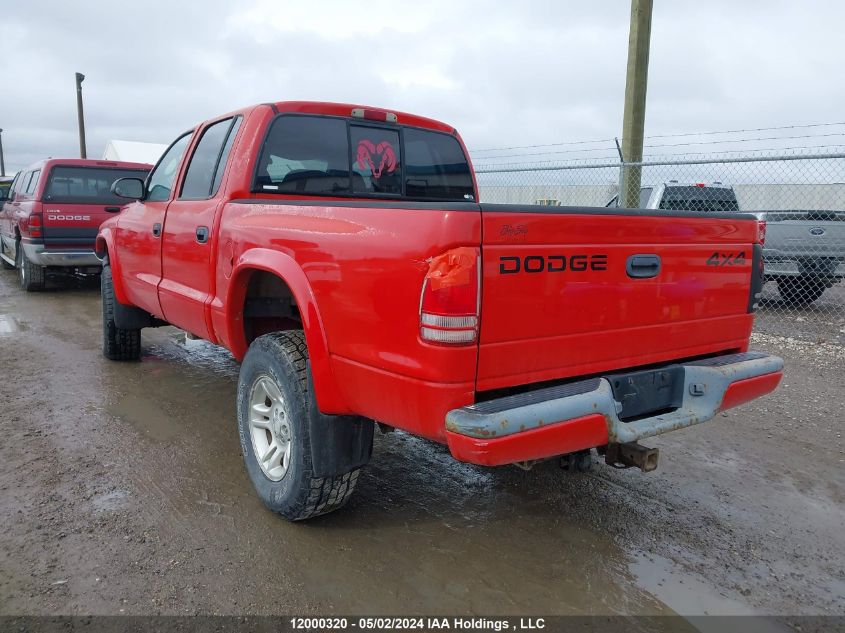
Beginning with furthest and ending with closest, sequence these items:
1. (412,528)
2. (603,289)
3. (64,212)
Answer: (64,212)
(412,528)
(603,289)

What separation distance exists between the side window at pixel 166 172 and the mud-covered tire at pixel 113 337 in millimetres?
1072

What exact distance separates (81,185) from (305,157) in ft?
24.2

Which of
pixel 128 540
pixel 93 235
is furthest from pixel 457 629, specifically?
pixel 93 235

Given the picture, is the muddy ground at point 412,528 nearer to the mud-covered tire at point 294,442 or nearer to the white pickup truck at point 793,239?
the mud-covered tire at point 294,442

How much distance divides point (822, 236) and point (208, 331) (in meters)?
8.13

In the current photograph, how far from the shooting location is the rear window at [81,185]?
9383mm

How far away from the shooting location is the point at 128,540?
2891 mm

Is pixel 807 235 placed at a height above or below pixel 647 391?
above

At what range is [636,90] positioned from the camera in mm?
7176

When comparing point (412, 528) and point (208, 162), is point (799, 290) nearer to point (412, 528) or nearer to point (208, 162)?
point (412, 528)

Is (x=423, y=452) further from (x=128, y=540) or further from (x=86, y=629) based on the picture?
(x=86, y=629)

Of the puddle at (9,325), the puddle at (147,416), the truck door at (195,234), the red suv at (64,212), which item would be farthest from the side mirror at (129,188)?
the red suv at (64,212)

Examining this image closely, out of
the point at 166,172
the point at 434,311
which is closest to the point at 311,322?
the point at 434,311

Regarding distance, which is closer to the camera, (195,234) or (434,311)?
(434,311)
